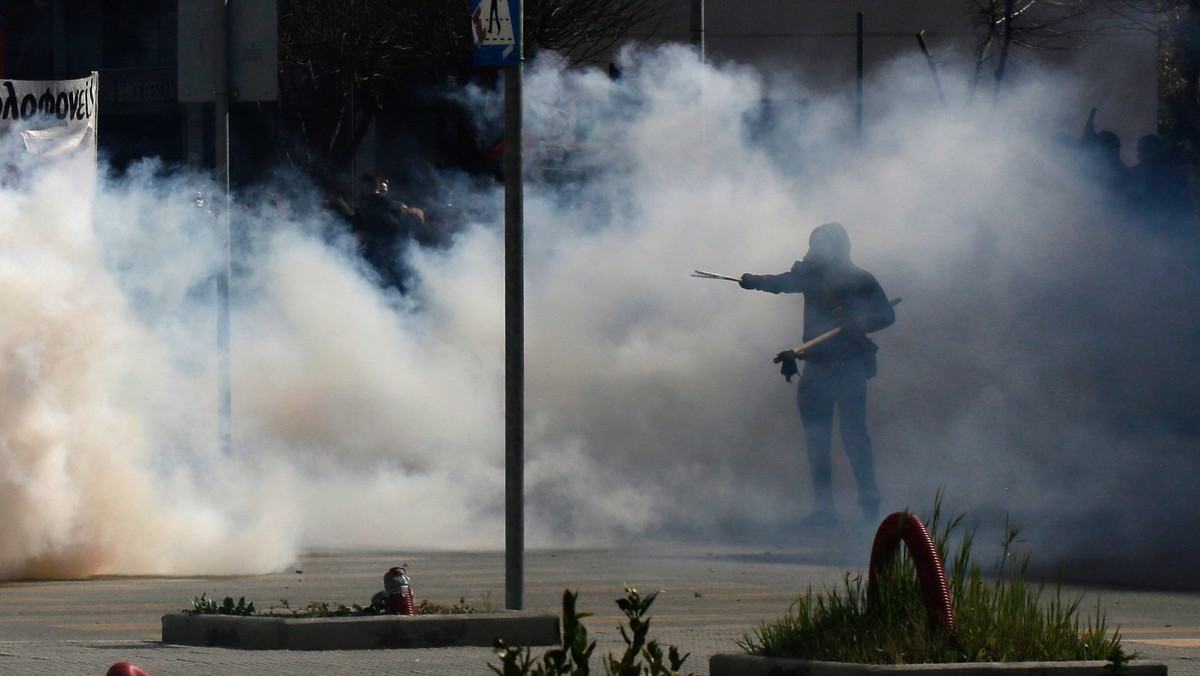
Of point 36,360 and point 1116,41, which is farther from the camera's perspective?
point 1116,41

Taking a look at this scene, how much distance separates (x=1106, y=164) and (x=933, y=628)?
411 inches

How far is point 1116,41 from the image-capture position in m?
23.1

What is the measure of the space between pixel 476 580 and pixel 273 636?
2433 millimetres

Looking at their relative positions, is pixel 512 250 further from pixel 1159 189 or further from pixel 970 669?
pixel 1159 189

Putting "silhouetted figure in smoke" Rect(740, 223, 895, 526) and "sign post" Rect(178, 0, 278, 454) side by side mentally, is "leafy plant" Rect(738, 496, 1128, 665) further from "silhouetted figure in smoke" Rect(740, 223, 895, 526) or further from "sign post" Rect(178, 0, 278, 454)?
"silhouetted figure in smoke" Rect(740, 223, 895, 526)

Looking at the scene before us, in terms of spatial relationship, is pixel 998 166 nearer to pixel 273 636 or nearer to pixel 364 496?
pixel 364 496

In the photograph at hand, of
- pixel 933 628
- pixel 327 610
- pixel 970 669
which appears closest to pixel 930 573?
pixel 933 628

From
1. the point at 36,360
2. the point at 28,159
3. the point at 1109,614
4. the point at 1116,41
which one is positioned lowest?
the point at 1109,614

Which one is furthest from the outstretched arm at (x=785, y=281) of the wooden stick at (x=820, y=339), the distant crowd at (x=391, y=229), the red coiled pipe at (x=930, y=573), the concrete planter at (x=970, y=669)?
the concrete planter at (x=970, y=669)

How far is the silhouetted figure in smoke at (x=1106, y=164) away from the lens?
1575cm

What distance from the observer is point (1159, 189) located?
15453mm

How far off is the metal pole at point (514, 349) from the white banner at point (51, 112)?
13.5ft

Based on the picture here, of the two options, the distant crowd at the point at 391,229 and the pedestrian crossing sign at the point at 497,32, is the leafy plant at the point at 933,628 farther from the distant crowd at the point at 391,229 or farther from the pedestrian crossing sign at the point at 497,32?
the distant crowd at the point at 391,229

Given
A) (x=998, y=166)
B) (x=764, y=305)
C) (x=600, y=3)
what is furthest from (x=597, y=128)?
(x=600, y=3)
